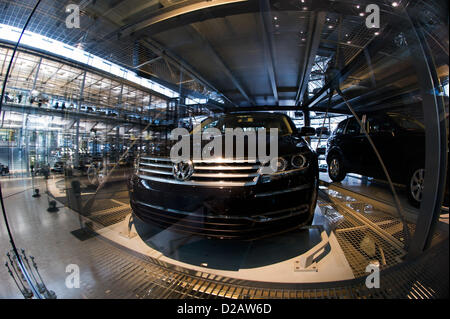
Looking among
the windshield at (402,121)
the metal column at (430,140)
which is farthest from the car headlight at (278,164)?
the windshield at (402,121)

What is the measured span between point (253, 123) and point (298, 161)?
2.56ft

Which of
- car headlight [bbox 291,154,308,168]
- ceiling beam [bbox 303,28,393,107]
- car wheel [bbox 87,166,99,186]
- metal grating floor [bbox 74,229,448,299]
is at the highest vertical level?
ceiling beam [bbox 303,28,393,107]

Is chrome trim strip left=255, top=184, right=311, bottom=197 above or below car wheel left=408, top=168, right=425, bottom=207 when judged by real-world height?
above

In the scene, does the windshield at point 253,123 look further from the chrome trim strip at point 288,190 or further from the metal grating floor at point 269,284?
the metal grating floor at point 269,284

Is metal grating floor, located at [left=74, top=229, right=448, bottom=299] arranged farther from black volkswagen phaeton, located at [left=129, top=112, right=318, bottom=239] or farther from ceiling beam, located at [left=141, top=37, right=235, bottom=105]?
ceiling beam, located at [left=141, top=37, right=235, bottom=105]

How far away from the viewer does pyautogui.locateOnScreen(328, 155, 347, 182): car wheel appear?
3236mm

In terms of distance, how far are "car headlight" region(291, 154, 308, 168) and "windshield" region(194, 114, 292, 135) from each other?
0.46 meters

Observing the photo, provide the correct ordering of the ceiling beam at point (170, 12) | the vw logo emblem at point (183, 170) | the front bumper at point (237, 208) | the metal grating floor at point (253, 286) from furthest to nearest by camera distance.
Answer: the ceiling beam at point (170, 12) < the vw logo emblem at point (183, 170) < the front bumper at point (237, 208) < the metal grating floor at point (253, 286)

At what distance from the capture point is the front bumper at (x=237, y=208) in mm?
1065

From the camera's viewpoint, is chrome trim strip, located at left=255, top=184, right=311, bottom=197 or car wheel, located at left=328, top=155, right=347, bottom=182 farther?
car wheel, located at left=328, top=155, right=347, bottom=182

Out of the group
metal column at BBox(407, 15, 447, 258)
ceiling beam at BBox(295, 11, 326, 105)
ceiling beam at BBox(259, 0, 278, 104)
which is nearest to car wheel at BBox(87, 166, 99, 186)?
ceiling beam at BBox(259, 0, 278, 104)

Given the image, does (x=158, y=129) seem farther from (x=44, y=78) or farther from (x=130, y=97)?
(x=44, y=78)

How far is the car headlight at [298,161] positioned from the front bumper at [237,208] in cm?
8
